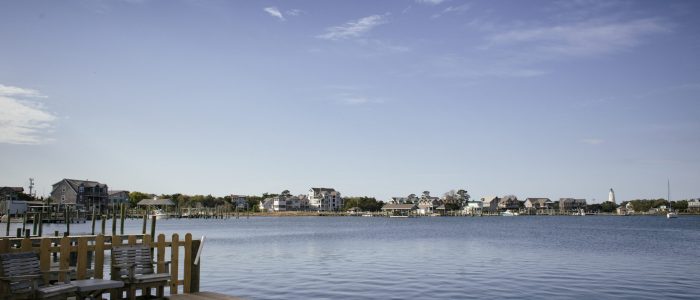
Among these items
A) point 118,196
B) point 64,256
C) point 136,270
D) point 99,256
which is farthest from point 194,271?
point 118,196

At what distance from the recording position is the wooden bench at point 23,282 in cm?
1093

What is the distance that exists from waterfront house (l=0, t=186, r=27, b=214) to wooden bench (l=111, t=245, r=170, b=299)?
4921 inches

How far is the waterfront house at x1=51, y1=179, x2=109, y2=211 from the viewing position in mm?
142750

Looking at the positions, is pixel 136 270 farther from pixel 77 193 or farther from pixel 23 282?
pixel 77 193

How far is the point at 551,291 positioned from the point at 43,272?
1994 centimetres

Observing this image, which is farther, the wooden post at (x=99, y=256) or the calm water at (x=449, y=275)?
the calm water at (x=449, y=275)

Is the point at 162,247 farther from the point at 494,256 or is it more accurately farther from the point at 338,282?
the point at 494,256

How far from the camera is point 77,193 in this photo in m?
144

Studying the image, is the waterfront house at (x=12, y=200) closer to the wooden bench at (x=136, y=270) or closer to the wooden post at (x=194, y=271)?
the wooden post at (x=194, y=271)

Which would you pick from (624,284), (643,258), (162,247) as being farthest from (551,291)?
(643,258)

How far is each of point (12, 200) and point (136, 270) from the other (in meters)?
139

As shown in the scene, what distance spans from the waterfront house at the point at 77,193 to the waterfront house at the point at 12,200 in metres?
9.12

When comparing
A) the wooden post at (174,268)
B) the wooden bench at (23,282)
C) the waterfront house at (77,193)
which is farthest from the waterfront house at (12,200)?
the wooden bench at (23,282)

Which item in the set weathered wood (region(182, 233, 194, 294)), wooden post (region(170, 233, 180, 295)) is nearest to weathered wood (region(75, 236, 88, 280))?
wooden post (region(170, 233, 180, 295))
